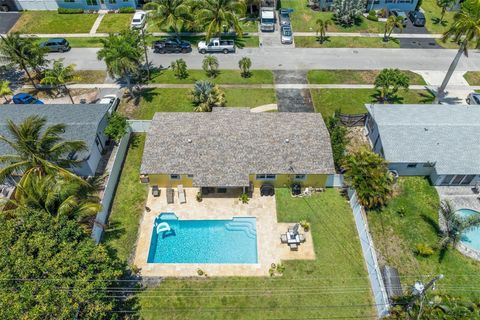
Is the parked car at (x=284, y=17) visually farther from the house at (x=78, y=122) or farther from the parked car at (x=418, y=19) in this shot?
the house at (x=78, y=122)

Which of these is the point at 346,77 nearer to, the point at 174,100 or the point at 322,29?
the point at 322,29

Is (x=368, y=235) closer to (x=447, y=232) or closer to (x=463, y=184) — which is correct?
(x=447, y=232)

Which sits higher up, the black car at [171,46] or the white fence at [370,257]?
the black car at [171,46]

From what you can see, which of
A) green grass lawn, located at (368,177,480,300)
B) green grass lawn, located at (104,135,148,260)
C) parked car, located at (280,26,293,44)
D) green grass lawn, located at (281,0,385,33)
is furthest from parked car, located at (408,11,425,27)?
green grass lawn, located at (104,135,148,260)

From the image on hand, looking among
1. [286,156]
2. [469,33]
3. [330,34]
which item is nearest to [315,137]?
[286,156]

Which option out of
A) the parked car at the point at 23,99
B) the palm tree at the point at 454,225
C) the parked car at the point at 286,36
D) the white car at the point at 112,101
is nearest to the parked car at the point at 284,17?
the parked car at the point at 286,36

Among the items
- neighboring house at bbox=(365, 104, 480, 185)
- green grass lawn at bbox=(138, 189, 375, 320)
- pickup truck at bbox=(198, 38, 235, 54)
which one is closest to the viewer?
green grass lawn at bbox=(138, 189, 375, 320)

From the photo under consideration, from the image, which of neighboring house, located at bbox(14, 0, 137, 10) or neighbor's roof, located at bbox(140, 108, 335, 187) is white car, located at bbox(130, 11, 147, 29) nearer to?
neighboring house, located at bbox(14, 0, 137, 10)
